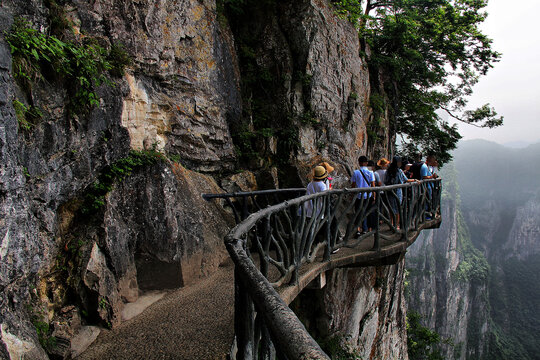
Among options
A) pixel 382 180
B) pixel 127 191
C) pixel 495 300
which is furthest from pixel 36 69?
pixel 495 300

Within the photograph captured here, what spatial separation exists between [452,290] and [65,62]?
238 feet

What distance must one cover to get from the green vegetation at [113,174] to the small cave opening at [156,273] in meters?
0.95

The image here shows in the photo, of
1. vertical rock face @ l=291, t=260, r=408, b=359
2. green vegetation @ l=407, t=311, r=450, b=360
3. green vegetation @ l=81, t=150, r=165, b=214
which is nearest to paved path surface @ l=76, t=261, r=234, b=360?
green vegetation @ l=81, t=150, r=165, b=214

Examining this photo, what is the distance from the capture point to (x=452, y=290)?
5994cm

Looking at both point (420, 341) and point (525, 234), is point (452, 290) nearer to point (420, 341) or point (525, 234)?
point (420, 341)

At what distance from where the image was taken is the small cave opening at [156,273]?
14.3 feet

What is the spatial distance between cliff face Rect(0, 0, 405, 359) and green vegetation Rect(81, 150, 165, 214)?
0.06 ft

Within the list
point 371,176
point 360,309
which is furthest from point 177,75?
point 360,309

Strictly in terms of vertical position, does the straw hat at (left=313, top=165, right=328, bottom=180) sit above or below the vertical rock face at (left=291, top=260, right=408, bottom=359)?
above

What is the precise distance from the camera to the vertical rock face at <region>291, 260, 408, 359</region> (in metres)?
6.71

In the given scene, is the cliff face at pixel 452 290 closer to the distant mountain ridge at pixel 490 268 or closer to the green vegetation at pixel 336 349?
the distant mountain ridge at pixel 490 268

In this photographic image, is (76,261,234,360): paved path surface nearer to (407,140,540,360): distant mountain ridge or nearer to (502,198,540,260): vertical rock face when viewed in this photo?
(407,140,540,360): distant mountain ridge

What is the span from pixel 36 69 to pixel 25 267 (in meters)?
2.20

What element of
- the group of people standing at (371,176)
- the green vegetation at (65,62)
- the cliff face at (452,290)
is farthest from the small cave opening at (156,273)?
the cliff face at (452,290)
